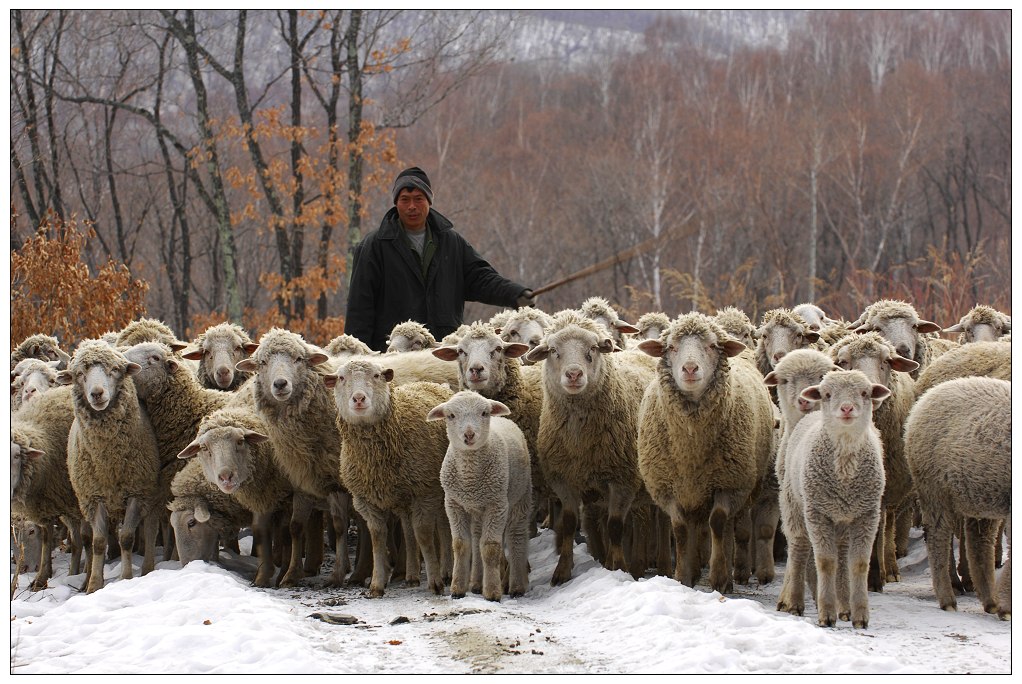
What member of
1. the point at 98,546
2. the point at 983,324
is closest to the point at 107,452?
the point at 98,546

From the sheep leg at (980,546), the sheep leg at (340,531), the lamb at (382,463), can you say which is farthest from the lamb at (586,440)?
the sheep leg at (980,546)

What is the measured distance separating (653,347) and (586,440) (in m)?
0.81

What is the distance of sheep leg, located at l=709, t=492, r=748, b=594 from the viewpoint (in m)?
6.93

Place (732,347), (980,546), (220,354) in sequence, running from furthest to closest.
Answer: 1. (220,354)
2. (732,347)
3. (980,546)

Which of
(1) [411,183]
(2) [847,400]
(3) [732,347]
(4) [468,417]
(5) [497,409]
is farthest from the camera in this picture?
(1) [411,183]

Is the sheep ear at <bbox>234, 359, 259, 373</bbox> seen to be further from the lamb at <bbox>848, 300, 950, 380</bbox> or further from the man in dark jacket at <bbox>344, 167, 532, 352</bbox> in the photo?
the lamb at <bbox>848, 300, 950, 380</bbox>

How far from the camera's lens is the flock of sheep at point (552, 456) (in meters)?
6.42

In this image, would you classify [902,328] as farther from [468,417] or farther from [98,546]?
[98,546]

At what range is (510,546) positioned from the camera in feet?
24.0

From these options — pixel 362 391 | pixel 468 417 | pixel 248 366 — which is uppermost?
pixel 248 366

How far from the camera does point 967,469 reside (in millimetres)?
6441

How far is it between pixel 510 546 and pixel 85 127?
63.8ft

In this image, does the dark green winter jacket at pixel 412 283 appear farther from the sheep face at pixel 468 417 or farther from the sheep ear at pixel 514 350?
the sheep face at pixel 468 417
